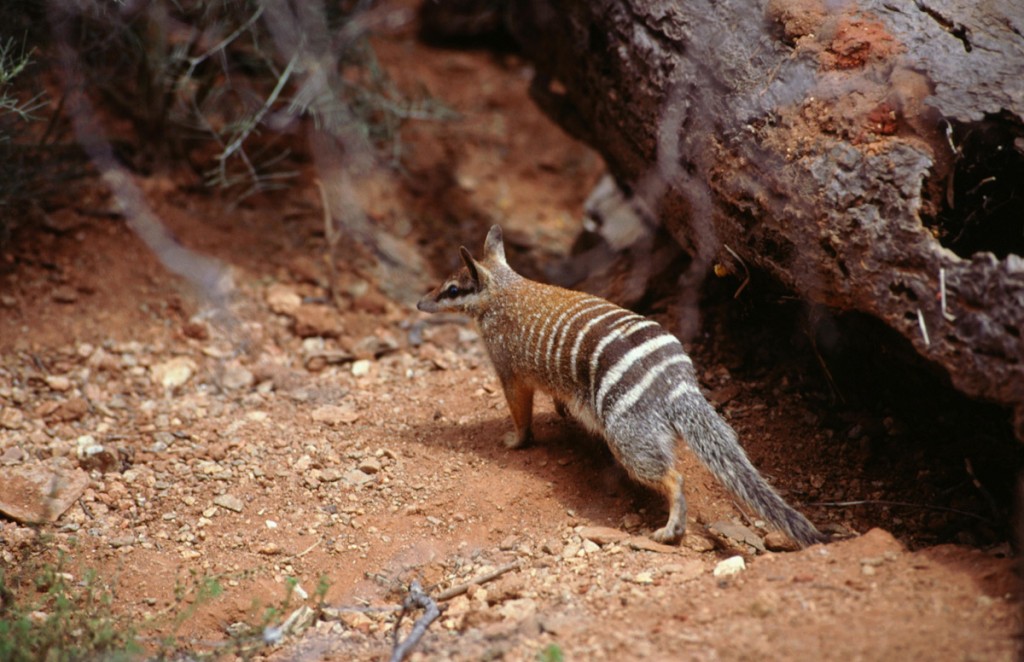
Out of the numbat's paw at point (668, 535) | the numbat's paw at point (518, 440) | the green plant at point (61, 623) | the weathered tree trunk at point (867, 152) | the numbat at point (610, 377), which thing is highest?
the weathered tree trunk at point (867, 152)

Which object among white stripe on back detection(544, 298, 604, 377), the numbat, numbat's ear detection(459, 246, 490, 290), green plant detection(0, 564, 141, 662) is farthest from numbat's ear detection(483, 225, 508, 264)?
green plant detection(0, 564, 141, 662)

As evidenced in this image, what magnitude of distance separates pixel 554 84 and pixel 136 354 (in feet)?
13.2

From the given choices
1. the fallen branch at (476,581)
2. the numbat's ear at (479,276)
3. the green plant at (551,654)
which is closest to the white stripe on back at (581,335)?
the numbat's ear at (479,276)

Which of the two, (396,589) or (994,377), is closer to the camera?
(994,377)

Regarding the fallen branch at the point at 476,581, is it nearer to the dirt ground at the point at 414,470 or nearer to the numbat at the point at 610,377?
the dirt ground at the point at 414,470

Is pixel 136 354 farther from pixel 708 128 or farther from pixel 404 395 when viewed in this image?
pixel 708 128

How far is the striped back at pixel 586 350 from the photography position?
446 cm

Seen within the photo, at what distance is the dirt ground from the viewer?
3.63 m

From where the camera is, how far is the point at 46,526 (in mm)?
4609

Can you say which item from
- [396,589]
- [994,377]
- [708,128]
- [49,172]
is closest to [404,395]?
[396,589]

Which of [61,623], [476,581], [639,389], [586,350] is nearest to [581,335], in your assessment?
[586,350]

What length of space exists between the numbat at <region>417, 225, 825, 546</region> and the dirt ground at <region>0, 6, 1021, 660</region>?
1.03 feet

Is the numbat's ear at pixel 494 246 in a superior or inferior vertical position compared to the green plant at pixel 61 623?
superior

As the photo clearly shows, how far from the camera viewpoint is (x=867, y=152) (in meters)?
4.02
